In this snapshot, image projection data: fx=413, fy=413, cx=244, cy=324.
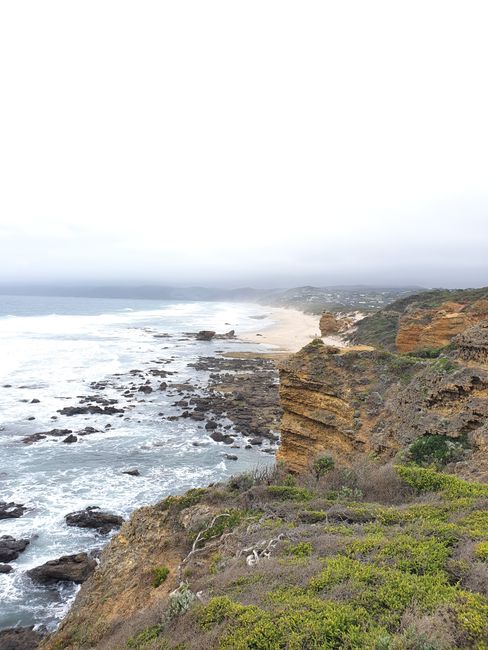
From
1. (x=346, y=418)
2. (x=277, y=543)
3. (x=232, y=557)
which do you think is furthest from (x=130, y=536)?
(x=346, y=418)

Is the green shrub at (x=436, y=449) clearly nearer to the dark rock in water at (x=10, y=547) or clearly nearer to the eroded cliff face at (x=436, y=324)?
the dark rock in water at (x=10, y=547)

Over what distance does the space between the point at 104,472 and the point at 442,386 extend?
753 inches

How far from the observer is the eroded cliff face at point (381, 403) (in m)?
12.6

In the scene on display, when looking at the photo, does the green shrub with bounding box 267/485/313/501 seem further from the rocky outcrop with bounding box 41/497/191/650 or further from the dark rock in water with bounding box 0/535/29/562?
the dark rock in water with bounding box 0/535/29/562

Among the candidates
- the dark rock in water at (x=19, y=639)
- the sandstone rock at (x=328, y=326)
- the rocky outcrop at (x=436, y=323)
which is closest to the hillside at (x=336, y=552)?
the dark rock in water at (x=19, y=639)

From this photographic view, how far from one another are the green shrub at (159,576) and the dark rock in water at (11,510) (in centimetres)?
1428

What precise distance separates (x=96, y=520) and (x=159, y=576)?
40.2ft

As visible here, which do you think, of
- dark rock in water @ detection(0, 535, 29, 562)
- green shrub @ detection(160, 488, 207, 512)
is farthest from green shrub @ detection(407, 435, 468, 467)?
dark rock in water @ detection(0, 535, 29, 562)

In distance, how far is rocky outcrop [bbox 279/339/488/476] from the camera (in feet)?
41.3

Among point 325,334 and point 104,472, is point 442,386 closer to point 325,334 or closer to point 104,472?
point 104,472

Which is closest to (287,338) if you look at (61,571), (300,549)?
A: (61,571)

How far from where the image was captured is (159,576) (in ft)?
26.2

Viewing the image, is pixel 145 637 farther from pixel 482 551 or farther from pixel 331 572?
pixel 482 551

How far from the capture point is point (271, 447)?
29031mm
